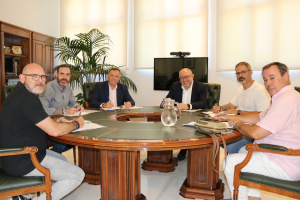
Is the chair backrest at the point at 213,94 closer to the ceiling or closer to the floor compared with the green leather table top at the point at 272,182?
closer to the ceiling

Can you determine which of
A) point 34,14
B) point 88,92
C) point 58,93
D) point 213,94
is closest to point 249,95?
point 213,94

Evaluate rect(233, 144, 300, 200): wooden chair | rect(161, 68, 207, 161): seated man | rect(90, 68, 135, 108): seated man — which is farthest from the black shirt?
rect(161, 68, 207, 161): seated man

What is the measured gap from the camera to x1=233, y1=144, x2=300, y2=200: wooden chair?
1459 millimetres

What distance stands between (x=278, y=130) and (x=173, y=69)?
3531mm

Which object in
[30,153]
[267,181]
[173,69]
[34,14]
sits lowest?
[267,181]

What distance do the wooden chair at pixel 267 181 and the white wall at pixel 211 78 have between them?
3094mm

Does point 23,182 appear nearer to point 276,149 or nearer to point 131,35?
point 276,149

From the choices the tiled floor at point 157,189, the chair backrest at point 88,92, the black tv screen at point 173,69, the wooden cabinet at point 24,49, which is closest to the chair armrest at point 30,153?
the tiled floor at point 157,189

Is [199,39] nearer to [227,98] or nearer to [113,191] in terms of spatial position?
[227,98]

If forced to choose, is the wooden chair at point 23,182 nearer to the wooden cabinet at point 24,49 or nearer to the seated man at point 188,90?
the seated man at point 188,90

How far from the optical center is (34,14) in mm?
5430

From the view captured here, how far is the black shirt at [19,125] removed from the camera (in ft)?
5.10

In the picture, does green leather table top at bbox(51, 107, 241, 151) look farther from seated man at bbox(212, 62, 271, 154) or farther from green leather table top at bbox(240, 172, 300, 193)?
seated man at bbox(212, 62, 271, 154)

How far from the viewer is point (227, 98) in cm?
476
